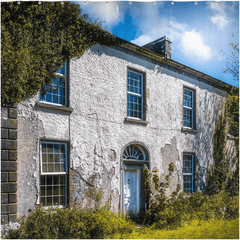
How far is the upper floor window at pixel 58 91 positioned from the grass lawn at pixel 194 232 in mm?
4473

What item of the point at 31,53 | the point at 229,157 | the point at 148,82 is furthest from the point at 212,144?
the point at 31,53

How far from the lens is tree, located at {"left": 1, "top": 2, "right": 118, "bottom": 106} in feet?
25.9

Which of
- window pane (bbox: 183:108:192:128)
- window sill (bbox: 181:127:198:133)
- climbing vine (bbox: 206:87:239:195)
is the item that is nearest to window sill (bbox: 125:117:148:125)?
window sill (bbox: 181:127:198:133)

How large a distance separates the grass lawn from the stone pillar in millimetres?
2981

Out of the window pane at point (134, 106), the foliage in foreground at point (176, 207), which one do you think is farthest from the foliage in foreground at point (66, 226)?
the window pane at point (134, 106)

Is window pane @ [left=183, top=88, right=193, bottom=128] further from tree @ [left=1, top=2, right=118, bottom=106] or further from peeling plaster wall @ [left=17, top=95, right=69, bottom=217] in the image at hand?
peeling plaster wall @ [left=17, top=95, right=69, bottom=217]

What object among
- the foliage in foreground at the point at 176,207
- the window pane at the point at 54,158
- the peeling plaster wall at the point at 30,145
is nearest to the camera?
the peeling plaster wall at the point at 30,145

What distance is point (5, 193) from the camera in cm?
754

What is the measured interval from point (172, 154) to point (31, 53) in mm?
7330

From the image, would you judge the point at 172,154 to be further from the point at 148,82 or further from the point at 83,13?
the point at 83,13

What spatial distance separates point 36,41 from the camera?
8.64 meters

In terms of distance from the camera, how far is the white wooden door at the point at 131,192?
11008 millimetres

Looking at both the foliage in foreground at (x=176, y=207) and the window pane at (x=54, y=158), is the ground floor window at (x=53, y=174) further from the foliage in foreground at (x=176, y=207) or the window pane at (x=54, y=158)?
the foliage in foreground at (x=176, y=207)

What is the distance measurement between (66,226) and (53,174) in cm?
166
